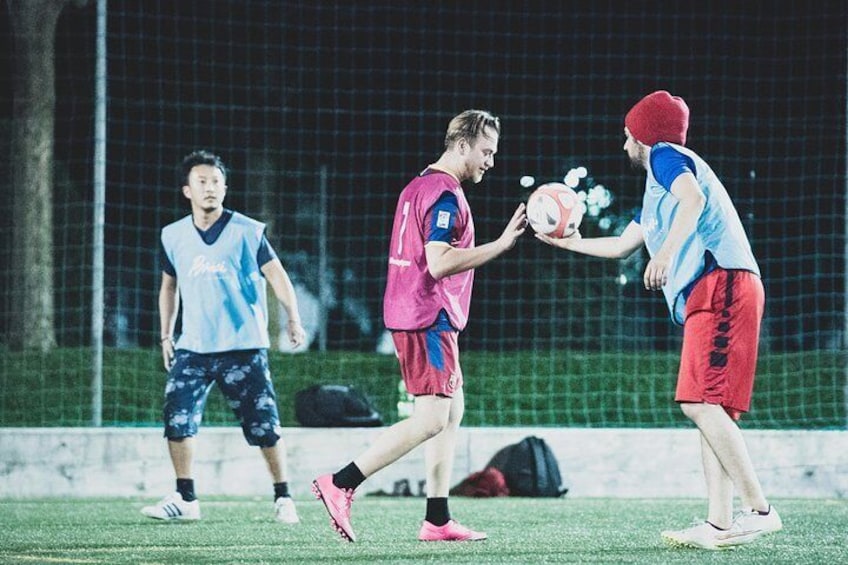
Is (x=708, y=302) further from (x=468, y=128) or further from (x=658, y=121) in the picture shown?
(x=468, y=128)

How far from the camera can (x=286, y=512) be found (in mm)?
7699

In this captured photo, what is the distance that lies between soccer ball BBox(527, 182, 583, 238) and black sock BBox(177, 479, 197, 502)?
258cm

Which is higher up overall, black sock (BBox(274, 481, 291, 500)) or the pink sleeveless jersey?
the pink sleeveless jersey

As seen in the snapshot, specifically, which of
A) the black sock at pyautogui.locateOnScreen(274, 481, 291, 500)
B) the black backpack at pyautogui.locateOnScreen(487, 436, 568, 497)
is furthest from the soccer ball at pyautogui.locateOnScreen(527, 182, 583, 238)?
the black backpack at pyautogui.locateOnScreen(487, 436, 568, 497)

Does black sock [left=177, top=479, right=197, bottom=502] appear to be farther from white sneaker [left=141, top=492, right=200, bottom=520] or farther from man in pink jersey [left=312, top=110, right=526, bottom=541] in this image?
man in pink jersey [left=312, top=110, right=526, bottom=541]

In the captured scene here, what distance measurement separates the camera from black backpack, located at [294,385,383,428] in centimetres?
1034

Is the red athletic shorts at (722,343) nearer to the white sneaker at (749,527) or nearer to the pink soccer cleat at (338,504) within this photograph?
the white sneaker at (749,527)

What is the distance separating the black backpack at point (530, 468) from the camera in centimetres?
990

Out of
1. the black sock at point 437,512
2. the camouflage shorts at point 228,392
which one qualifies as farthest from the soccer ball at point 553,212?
the camouflage shorts at point 228,392

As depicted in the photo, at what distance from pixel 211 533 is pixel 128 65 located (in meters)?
11.2

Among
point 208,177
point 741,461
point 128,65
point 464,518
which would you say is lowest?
point 464,518

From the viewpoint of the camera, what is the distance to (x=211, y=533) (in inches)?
273


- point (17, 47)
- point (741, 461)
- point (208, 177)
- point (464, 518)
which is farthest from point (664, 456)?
point (17, 47)

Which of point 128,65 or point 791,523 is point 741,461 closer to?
point 791,523
